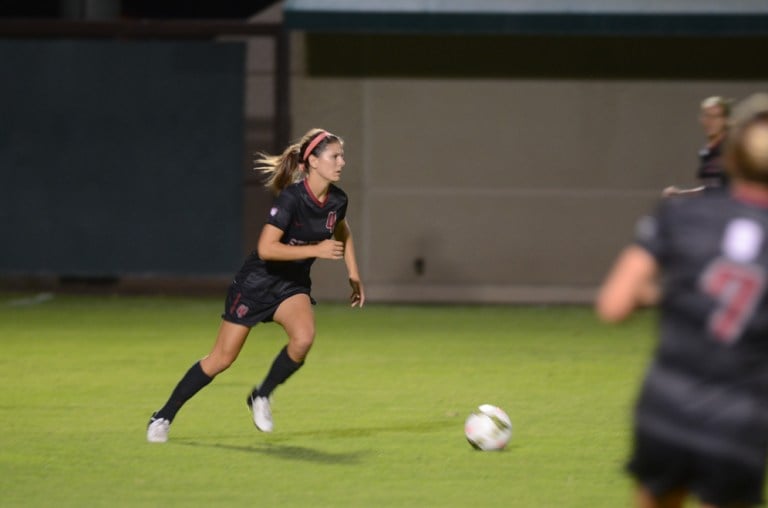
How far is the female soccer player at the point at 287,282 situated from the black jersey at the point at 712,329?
13.8 feet

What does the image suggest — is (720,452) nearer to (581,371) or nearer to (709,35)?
(581,371)

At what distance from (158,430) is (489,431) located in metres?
1.81

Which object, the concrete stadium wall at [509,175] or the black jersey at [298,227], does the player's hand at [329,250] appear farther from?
the concrete stadium wall at [509,175]

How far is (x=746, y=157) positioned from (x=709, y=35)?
12.7 metres

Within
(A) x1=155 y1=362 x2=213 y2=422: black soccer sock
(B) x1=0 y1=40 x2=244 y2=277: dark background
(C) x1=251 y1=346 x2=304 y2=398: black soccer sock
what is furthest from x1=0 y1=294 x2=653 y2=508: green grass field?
(B) x1=0 y1=40 x2=244 y2=277: dark background

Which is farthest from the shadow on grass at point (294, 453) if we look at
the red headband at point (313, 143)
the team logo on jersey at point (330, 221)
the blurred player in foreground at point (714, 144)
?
the blurred player in foreground at point (714, 144)

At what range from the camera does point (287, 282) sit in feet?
27.0

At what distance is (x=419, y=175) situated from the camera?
16.9 metres

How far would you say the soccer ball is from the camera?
311 inches

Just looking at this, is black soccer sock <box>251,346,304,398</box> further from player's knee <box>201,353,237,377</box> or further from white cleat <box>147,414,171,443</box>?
white cleat <box>147,414,171,443</box>

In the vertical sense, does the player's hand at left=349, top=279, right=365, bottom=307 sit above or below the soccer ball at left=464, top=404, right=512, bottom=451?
above

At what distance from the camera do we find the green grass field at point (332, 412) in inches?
275

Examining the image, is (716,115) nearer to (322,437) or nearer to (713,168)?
(713,168)

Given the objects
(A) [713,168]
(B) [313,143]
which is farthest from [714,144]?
(B) [313,143]
